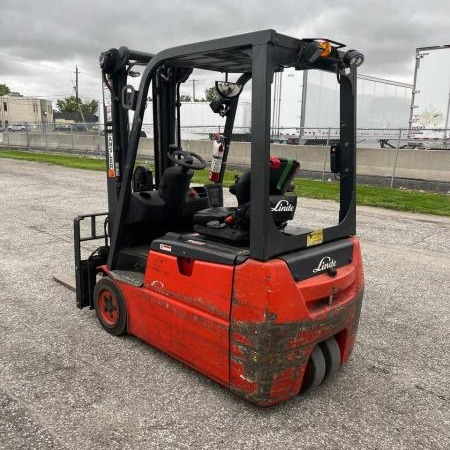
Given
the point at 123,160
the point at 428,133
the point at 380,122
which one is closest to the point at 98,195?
the point at 123,160

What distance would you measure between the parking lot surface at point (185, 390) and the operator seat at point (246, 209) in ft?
3.77

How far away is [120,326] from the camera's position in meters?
4.17

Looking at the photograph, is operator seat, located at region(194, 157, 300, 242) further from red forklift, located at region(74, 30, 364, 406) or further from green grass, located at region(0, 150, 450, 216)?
green grass, located at region(0, 150, 450, 216)

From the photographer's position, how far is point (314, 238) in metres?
3.33

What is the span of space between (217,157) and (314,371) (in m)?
2.16

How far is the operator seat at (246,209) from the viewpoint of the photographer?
3.15 meters

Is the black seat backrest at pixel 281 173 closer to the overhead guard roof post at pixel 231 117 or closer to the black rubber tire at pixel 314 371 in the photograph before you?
the black rubber tire at pixel 314 371

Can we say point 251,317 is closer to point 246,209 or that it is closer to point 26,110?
point 246,209

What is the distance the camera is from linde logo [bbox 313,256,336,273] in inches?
128

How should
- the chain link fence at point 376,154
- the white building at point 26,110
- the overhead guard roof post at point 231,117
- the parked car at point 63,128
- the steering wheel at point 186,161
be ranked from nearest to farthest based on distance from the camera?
1. the steering wheel at point 186,161
2. the overhead guard roof post at point 231,117
3. the chain link fence at point 376,154
4. the parked car at point 63,128
5. the white building at point 26,110

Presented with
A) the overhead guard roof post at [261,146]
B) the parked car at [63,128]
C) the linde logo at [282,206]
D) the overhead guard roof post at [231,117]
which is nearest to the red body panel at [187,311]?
the overhead guard roof post at [261,146]

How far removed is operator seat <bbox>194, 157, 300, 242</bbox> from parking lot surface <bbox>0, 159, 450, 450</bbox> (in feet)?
3.77

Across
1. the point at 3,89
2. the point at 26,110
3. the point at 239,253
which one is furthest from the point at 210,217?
the point at 3,89

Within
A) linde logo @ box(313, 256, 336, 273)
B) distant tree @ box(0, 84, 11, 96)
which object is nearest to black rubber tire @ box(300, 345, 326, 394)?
linde logo @ box(313, 256, 336, 273)
